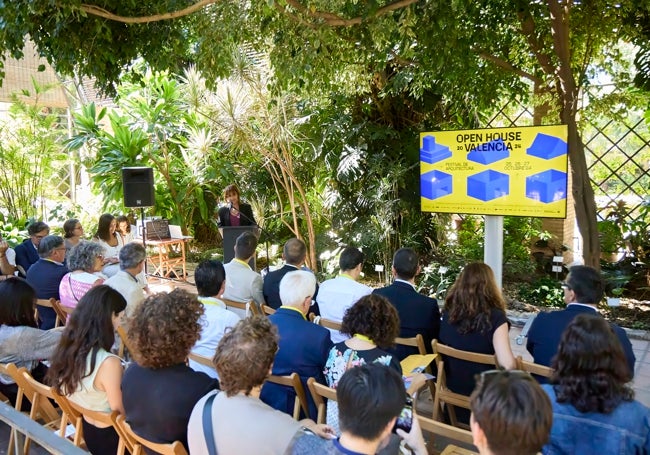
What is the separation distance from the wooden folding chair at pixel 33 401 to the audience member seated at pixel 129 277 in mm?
876

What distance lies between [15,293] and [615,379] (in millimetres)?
2761

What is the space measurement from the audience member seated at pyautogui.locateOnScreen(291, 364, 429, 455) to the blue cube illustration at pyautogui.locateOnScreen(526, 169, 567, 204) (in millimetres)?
3687

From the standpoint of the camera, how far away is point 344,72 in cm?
644

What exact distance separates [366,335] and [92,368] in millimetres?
1126

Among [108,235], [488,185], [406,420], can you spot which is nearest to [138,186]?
[108,235]

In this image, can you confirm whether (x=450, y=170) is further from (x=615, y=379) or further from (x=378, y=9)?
(x=615, y=379)

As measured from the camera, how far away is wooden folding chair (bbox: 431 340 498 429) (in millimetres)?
2666

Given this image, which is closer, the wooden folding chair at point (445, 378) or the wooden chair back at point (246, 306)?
the wooden folding chair at point (445, 378)

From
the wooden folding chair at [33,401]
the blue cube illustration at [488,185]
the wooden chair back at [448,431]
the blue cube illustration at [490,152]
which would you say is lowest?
the wooden folding chair at [33,401]

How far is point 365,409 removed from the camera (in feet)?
4.89

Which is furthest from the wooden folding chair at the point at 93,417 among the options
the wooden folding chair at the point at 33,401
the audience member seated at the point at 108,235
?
the audience member seated at the point at 108,235

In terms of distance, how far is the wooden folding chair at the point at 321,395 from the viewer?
221 centimetres

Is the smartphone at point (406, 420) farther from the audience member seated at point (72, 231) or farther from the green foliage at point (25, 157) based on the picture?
the green foliage at point (25, 157)

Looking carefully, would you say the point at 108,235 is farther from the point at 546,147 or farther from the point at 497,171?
the point at 546,147
